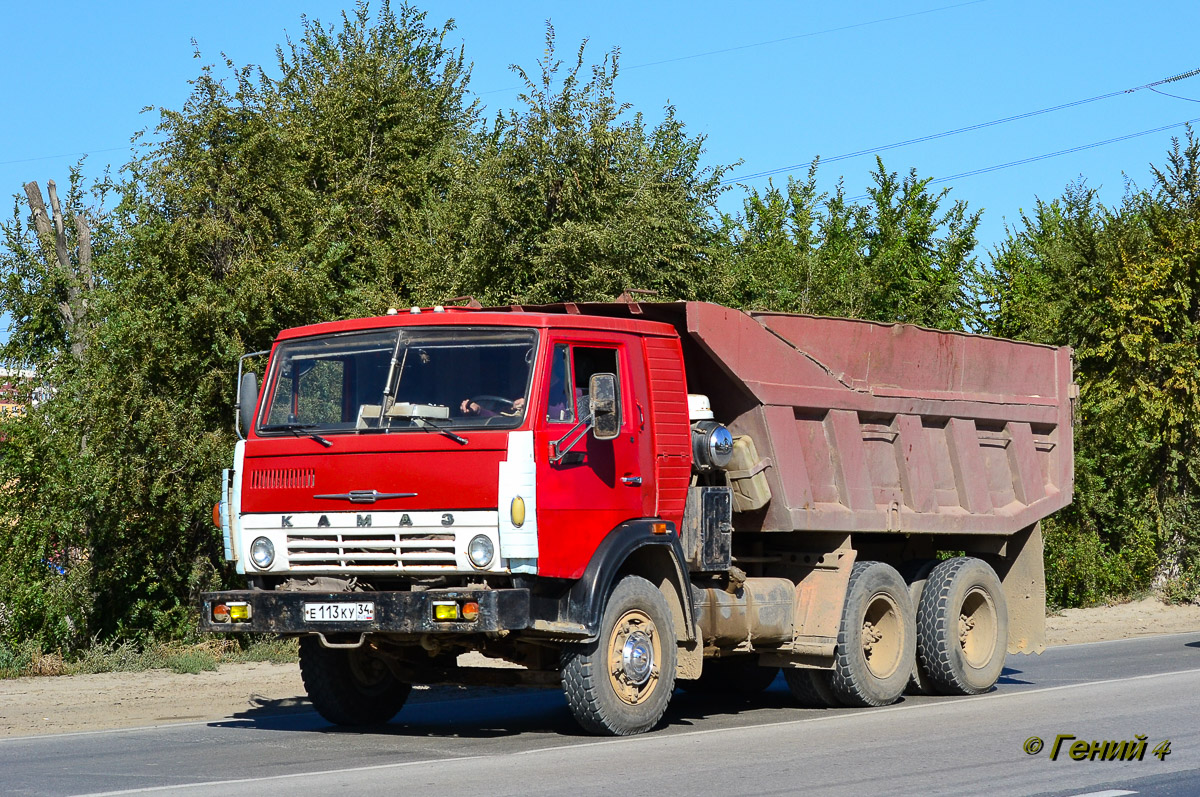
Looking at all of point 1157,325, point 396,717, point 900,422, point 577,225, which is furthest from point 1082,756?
point 1157,325

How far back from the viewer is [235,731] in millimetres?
10445

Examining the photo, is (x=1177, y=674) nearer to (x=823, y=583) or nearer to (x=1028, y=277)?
(x=823, y=583)

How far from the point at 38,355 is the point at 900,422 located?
39.7 ft

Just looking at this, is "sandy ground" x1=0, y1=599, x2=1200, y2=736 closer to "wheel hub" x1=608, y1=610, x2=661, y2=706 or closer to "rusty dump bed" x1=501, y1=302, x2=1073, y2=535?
"wheel hub" x1=608, y1=610, x2=661, y2=706

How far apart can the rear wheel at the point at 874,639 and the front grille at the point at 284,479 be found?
454 cm

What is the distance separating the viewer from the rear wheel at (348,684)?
1052cm

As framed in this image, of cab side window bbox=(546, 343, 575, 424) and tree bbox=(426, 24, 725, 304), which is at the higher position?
tree bbox=(426, 24, 725, 304)

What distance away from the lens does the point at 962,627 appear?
13.1 meters

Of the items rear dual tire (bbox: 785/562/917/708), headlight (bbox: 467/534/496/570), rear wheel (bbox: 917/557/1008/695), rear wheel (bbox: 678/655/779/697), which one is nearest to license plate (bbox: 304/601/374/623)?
headlight (bbox: 467/534/496/570)

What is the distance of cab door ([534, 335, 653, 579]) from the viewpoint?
913 cm

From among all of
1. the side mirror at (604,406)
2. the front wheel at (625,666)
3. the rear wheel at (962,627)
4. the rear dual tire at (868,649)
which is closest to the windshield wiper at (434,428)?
the side mirror at (604,406)

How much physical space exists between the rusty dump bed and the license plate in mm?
3062

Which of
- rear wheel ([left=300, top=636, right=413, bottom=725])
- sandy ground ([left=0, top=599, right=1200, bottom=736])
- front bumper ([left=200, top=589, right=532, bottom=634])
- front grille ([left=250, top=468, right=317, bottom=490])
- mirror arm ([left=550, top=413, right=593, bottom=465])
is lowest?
sandy ground ([left=0, top=599, right=1200, bottom=736])

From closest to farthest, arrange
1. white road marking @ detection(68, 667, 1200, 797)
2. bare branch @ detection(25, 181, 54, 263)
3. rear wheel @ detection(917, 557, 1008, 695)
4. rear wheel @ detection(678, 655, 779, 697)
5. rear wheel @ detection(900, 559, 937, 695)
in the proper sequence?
1. white road marking @ detection(68, 667, 1200, 797)
2. rear wheel @ detection(917, 557, 1008, 695)
3. rear wheel @ detection(900, 559, 937, 695)
4. rear wheel @ detection(678, 655, 779, 697)
5. bare branch @ detection(25, 181, 54, 263)
